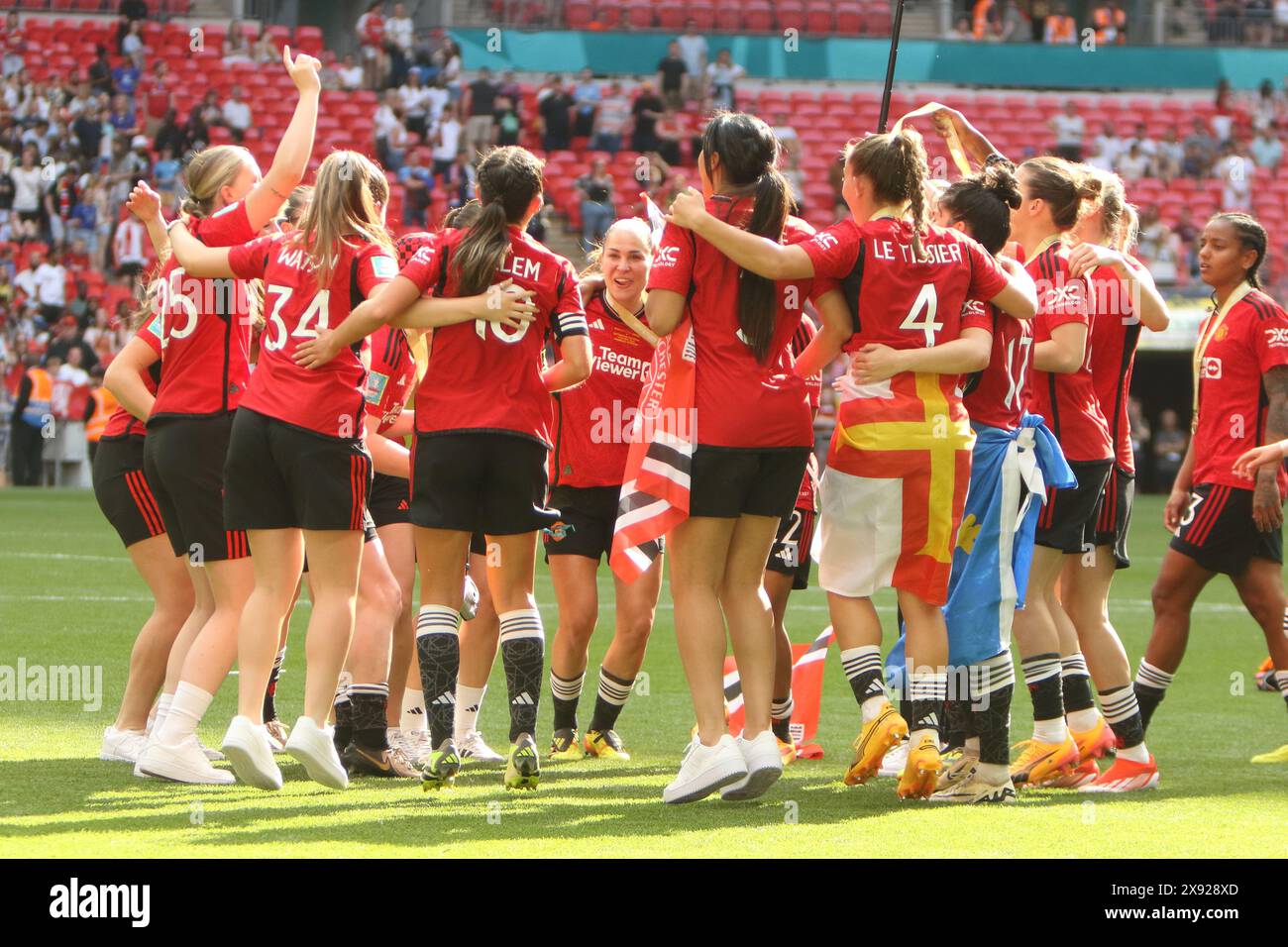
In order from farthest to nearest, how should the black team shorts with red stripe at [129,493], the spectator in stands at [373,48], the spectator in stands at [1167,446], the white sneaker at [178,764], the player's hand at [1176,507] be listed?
the spectator in stands at [373,48] < the spectator in stands at [1167,446] < the player's hand at [1176,507] < the black team shorts with red stripe at [129,493] < the white sneaker at [178,764]

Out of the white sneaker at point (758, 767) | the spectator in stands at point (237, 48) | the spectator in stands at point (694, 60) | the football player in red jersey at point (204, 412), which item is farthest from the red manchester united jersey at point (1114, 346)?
the spectator in stands at point (237, 48)

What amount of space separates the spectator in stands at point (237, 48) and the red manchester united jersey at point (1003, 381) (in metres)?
23.2

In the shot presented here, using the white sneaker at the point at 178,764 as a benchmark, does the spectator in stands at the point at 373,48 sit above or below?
above

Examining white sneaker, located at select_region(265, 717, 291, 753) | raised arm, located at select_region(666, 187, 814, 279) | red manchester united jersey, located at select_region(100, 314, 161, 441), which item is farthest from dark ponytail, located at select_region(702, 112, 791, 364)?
white sneaker, located at select_region(265, 717, 291, 753)

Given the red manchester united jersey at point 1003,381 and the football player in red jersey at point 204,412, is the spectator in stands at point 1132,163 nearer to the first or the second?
the red manchester united jersey at point 1003,381

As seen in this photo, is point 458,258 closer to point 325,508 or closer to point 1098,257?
point 325,508

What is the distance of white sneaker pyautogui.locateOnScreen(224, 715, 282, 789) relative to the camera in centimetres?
530

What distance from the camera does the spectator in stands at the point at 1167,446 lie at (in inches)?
965

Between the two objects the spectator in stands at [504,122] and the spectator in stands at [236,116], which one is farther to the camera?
the spectator in stands at [504,122]

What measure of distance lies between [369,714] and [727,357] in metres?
1.89

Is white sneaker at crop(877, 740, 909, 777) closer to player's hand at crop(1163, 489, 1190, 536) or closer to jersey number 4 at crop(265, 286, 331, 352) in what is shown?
player's hand at crop(1163, 489, 1190, 536)

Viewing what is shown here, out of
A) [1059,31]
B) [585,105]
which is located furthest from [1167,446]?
[585,105]

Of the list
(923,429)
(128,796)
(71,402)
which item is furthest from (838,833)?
(71,402)

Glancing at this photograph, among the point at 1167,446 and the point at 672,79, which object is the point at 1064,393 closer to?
the point at 1167,446
